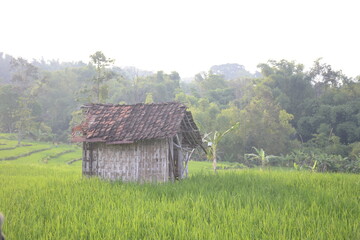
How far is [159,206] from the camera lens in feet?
20.1

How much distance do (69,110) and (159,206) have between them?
42752 mm

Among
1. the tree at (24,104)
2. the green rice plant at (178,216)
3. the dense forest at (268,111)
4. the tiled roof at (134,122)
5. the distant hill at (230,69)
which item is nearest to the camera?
the green rice plant at (178,216)

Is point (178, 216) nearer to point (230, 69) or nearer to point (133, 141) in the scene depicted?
point (133, 141)

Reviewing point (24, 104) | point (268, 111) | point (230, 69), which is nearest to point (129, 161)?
point (268, 111)

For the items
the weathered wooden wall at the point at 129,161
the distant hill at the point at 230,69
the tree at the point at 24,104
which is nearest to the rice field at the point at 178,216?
the weathered wooden wall at the point at 129,161

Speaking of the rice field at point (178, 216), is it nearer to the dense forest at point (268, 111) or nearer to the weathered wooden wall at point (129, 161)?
the weathered wooden wall at point (129, 161)

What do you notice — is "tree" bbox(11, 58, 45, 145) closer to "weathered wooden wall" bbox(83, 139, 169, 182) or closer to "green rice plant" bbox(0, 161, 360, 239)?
"weathered wooden wall" bbox(83, 139, 169, 182)

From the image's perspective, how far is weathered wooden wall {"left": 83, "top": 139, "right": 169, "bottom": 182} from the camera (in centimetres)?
997

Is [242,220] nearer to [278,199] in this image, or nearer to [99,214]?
[278,199]

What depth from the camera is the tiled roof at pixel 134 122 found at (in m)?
9.92

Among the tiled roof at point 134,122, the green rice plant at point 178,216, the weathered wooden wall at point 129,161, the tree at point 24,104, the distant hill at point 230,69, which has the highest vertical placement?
the distant hill at point 230,69

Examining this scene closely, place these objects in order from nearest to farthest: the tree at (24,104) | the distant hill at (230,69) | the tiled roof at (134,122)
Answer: the tiled roof at (134,122), the tree at (24,104), the distant hill at (230,69)

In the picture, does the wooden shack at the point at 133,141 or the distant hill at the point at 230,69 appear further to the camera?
the distant hill at the point at 230,69

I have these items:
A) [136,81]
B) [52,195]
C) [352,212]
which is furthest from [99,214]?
[136,81]
